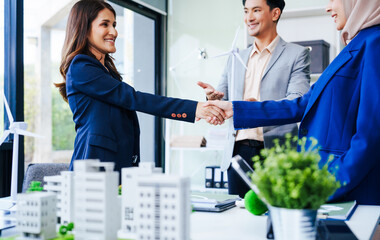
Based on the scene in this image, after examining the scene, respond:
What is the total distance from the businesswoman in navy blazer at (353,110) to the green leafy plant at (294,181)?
1.61 feet

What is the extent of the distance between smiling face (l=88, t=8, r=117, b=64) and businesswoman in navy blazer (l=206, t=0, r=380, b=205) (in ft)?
3.15

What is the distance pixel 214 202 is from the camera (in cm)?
150

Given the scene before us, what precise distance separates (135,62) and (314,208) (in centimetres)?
417

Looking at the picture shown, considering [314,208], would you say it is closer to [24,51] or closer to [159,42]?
[24,51]

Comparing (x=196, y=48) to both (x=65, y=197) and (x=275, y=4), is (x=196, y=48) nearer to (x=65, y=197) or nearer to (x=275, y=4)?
(x=275, y=4)

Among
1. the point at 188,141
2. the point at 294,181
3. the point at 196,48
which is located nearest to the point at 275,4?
the point at 188,141

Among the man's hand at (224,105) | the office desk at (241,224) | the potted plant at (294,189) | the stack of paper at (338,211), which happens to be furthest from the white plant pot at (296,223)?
the man's hand at (224,105)

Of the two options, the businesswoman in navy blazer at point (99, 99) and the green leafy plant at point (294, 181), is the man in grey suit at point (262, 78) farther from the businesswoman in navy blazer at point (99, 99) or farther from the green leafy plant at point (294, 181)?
the green leafy plant at point (294, 181)

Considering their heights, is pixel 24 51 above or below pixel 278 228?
above

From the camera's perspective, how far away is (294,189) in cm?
85

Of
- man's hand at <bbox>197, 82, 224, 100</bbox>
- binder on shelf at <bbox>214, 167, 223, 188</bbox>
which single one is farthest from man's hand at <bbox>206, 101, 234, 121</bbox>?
binder on shelf at <bbox>214, 167, 223, 188</bbox>

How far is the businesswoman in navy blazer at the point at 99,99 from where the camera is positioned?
1.81m

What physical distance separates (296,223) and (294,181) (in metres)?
0.09

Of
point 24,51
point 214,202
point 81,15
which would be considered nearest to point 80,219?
point 214,202
